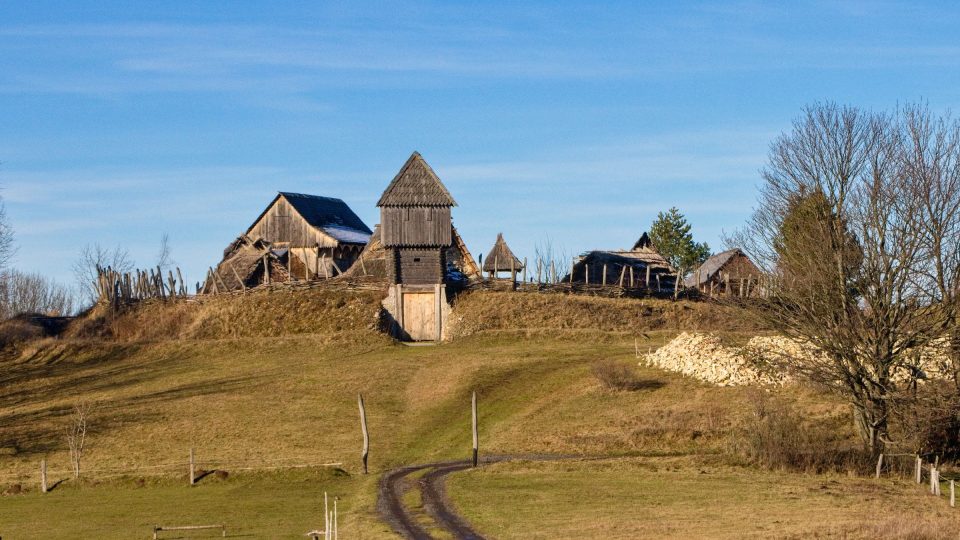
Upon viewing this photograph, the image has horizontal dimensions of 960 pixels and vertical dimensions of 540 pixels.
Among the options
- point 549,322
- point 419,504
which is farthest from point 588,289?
point 419,504

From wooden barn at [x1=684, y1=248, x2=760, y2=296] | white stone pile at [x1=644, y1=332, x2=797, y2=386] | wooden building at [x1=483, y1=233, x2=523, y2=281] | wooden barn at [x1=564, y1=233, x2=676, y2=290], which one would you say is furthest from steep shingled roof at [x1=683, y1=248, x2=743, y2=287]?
white stone pile at [x1=644, y1=332, x2=797, y2=386]

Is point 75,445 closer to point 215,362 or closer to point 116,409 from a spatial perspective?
point 116,409

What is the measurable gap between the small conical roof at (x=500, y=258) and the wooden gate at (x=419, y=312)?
63.7ft

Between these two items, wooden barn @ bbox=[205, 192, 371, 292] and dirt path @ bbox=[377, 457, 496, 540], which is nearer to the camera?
dirt path @ bbox=[377, 457, 496, 540]

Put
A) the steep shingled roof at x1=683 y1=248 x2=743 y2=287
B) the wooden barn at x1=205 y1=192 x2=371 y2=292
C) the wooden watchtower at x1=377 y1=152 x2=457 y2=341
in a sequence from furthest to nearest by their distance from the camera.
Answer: the steep shingled roof at x1=683 y1=248 x2=743 y2=287 < the wooden barn at x1=205 y1=192 x2=371 y2=292 < the wooden watchtower at x1=377 y1=152 x2=457 y2=341

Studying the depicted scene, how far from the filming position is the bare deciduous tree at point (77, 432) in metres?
47.2

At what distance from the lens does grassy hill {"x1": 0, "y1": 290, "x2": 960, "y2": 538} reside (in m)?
37.8

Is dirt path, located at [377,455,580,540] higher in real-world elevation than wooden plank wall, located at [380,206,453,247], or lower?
lower

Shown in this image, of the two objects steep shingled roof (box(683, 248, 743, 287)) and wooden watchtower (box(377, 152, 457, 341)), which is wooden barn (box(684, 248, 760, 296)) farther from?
wooden watchtower (box(377, 152, 457, 341))

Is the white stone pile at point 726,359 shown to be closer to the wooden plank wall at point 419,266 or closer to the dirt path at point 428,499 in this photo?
the dirt path at point 428,499

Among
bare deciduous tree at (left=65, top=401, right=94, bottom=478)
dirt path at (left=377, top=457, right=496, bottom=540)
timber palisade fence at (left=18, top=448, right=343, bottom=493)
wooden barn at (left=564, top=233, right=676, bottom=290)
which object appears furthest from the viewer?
wooden barn at (left=564, top=233, right=676, bottom=290)

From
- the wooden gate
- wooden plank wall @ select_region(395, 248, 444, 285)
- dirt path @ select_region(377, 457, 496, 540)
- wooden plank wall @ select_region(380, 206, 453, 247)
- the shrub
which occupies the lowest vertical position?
dirt path @ select_region(377, 457, 496, 540)

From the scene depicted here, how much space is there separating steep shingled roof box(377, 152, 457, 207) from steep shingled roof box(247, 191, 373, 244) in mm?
17466

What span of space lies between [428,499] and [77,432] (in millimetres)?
23254
